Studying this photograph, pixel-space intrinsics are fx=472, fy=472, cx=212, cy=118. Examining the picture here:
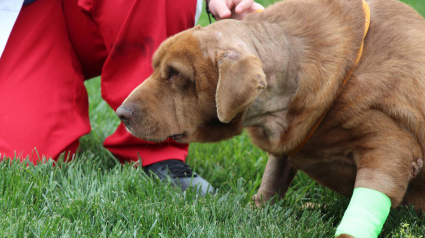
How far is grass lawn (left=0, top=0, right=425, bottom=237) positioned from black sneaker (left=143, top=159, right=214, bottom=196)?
183mm

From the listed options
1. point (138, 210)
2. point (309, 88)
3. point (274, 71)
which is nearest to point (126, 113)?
point (138, 210)

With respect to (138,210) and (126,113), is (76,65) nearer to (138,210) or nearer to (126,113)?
(126,113)

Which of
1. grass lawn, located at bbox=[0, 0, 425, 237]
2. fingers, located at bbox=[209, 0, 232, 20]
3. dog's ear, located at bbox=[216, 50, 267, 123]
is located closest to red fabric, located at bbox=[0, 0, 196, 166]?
fingers, located at bbox=[209, 0, 232, 20]

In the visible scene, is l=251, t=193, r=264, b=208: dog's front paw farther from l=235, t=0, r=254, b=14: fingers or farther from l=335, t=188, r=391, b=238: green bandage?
l=235, t=0, r=254, b=14: fingers

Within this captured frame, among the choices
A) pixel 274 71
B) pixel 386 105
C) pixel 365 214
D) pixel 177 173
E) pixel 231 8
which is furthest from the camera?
pixel 177 173

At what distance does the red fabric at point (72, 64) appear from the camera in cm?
310

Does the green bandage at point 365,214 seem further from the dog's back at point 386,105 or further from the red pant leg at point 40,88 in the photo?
the red pant leg at point 40,88

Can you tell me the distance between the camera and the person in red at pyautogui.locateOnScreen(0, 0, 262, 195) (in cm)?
308

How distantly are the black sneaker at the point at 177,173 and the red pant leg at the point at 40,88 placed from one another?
617 millimetres

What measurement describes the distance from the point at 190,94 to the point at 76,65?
4.99 ft

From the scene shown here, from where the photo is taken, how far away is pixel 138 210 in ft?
7.67

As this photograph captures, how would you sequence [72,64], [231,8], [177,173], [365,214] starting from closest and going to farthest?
[365,214], [231,8], [177,173], [72,64]

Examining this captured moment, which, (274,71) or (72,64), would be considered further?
(72,64)

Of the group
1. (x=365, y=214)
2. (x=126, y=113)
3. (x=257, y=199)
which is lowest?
(x=257, y=199)
